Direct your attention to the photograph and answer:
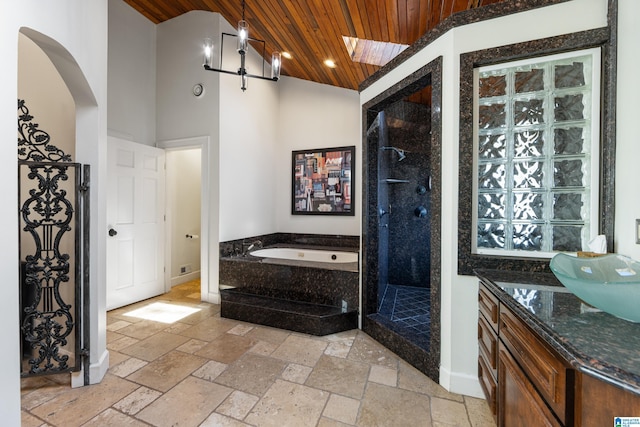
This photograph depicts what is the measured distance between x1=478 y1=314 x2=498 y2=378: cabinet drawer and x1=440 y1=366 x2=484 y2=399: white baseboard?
30 cm

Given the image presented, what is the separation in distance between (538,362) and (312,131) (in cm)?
419

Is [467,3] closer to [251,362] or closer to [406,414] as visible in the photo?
[406,414]

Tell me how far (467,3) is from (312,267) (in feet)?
8.61

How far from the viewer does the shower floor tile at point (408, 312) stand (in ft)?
7.84

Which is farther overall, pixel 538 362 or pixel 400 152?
pixel 400 152

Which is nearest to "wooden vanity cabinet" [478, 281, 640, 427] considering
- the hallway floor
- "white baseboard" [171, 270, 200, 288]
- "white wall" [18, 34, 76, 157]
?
the hallway floor

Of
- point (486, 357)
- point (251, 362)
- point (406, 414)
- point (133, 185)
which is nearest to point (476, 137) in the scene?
point (486, 357)

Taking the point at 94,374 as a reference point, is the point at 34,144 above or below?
above

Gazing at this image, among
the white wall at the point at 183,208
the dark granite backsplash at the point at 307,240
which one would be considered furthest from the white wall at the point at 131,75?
the dark granite backsplash at the point at 307,240

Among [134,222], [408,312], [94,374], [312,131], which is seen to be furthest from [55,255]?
[312,131]

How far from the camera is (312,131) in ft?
15.1

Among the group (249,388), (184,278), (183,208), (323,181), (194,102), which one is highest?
(194,102)

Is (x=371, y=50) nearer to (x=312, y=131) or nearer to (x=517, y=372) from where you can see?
(x=312, y=131)

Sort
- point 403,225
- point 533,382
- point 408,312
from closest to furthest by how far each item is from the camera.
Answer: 1. point 533,382
2. point 408,312
3. point 403,225
